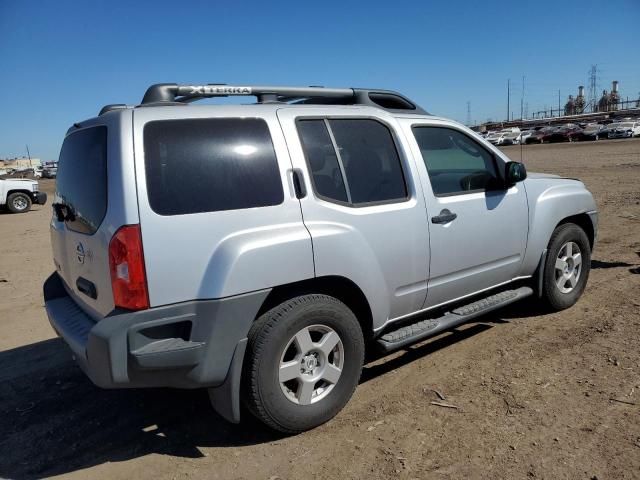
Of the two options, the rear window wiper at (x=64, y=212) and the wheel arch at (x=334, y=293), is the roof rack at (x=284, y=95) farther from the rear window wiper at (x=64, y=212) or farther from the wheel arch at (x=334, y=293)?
the wheel arch at (x=334, y=293)

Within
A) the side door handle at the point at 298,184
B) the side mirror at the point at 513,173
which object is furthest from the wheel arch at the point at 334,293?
the side mirror at the point at 513,173

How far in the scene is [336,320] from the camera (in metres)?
3.15

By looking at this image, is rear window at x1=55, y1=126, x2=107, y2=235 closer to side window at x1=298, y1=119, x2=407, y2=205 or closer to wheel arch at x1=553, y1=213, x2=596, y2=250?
side window at x1=298, y1=119, x2=407, y2=205

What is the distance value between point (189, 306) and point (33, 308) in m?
4.51

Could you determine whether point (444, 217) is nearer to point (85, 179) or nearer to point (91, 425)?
point (85, 179)

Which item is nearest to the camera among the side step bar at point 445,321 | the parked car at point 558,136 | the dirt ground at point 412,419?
the dirt ground at point 412,419

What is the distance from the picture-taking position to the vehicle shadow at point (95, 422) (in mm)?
3092

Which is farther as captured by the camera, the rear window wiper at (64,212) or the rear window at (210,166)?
the rear window wiper at (64,212)

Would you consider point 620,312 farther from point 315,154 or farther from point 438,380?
point 315,154

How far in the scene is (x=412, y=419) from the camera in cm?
323

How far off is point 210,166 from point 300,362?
1254 mm

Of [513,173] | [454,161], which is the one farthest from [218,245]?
[513,173]

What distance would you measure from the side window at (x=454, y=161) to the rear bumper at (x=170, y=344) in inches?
68.9

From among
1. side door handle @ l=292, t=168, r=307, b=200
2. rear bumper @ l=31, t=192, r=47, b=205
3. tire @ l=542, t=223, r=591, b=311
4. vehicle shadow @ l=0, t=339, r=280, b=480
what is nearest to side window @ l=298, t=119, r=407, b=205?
side door handle @ l=292, t=168, r=307, b=200
